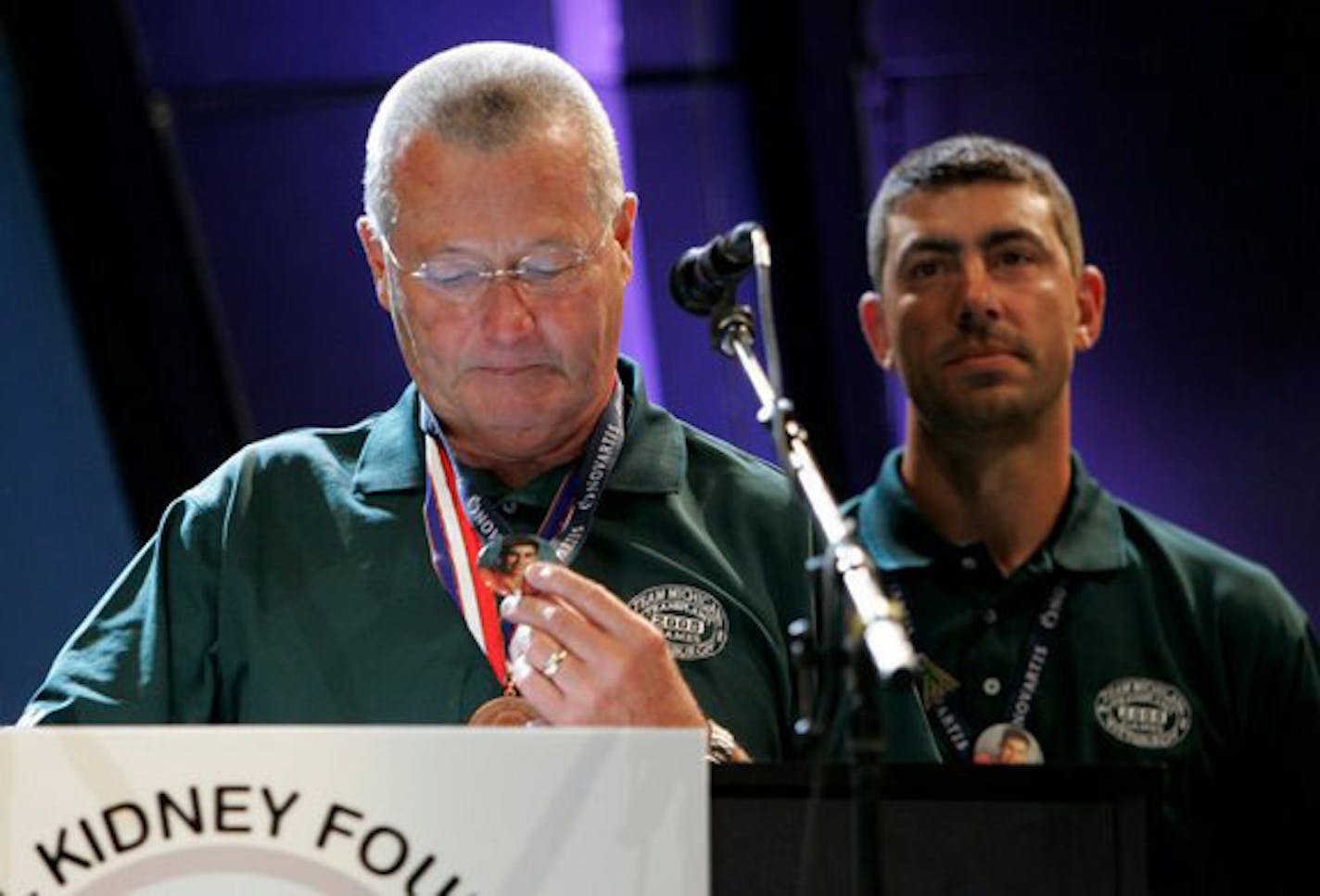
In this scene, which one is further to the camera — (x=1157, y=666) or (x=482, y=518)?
(x=1157, y=666)

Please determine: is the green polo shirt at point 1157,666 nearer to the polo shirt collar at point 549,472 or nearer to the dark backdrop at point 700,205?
the dark backdrop at point 700,205

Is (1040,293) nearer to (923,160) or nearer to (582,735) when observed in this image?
(923,160)

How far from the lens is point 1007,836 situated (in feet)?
6.42

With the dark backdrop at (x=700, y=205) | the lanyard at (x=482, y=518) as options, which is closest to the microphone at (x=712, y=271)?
the lanyard at (x=482, y=518)

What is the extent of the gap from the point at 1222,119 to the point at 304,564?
2793mm

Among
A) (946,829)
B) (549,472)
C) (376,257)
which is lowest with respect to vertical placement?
(946,829)

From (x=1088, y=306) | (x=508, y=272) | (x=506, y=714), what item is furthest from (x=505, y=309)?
(x=1088, y=306)

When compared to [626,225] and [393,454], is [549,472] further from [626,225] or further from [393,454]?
[626,225]

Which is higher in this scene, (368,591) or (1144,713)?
(368,591)

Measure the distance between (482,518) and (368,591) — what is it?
156 mm

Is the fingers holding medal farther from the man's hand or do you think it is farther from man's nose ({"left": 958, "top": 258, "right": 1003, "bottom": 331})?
man's nose ({"left": 958, "top": 258, "right": 1003, "bottom": 331})

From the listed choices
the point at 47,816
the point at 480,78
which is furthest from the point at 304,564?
the point at 47,816

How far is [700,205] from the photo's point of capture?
4586 mm

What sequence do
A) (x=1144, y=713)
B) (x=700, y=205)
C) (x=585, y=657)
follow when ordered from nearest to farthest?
1. (x=585, y=657)
2. (x=1144, y=713)
3. (x=700, y=205)
